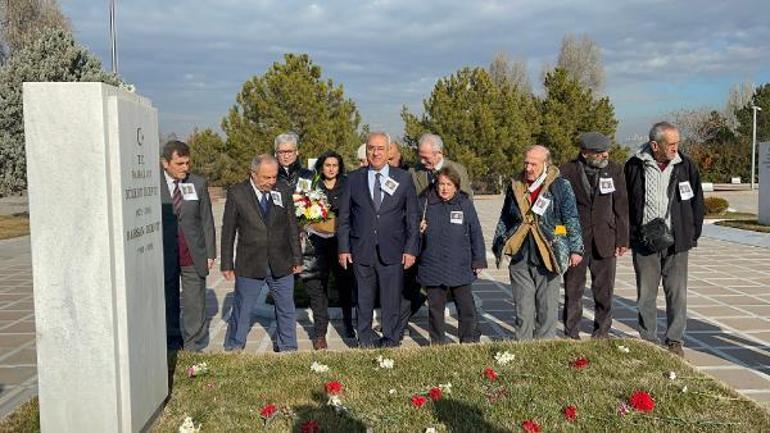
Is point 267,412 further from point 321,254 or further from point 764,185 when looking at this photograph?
point 764,185

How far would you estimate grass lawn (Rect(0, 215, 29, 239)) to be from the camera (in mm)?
17606

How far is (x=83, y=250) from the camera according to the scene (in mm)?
3135

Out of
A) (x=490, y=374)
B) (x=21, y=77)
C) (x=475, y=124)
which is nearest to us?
(x=490, y=374)

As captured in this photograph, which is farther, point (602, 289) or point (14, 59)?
point (14, 59)

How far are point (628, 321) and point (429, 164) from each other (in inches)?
116

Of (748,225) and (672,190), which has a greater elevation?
(672,190)

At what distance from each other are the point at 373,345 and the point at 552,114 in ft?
106

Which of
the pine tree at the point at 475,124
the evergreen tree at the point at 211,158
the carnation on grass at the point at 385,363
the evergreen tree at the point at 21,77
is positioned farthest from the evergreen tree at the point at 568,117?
the carnation on grass at the point at 385,363

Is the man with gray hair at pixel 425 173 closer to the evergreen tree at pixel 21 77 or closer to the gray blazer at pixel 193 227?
the gray blazer at pixel 193 227

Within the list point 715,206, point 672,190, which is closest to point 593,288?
point 672,190

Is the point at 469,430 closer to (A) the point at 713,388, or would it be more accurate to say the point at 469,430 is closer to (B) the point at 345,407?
(B) the point at 345,407

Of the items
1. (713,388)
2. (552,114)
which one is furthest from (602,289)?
(552,114)

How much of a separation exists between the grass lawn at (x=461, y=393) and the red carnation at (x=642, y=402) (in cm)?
4

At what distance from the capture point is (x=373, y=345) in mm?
5855
